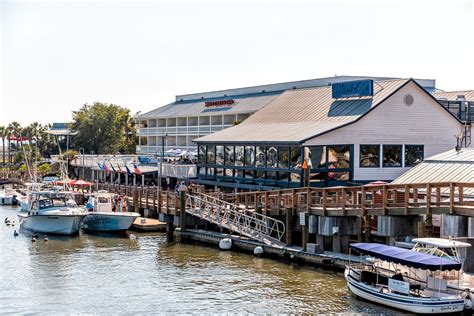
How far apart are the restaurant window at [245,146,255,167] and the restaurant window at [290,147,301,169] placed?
451 cm

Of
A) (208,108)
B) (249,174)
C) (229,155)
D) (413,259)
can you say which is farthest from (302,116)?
(208,108)

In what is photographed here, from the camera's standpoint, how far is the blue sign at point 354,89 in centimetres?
5134

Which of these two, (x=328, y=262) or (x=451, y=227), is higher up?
(x=451, y=227)

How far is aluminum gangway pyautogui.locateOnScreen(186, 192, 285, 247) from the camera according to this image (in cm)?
4306

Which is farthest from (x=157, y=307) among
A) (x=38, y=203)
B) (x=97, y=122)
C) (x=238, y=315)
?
(x=97, y=122)

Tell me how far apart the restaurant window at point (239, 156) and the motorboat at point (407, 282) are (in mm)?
23045

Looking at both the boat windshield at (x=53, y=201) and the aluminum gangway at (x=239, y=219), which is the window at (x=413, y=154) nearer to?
the aluminum gangway at (x=239, y=219)

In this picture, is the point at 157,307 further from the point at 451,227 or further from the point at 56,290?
the point at 451,227

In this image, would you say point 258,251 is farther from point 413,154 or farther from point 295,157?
point 413,154

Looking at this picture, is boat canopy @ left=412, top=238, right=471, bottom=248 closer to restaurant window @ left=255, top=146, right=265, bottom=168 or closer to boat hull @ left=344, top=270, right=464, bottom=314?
boat hull @ left=344, top=270, right=464, bottom=314

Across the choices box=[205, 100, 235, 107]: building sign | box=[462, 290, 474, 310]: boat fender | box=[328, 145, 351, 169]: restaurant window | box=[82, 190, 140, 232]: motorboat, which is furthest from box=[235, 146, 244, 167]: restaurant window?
box=[205, 100, 235, 107]: building sign

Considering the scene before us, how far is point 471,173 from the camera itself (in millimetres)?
36125

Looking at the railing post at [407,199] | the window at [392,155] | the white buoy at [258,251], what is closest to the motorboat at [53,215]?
the white buoy at [258,251]

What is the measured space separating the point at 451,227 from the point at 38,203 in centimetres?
3119
